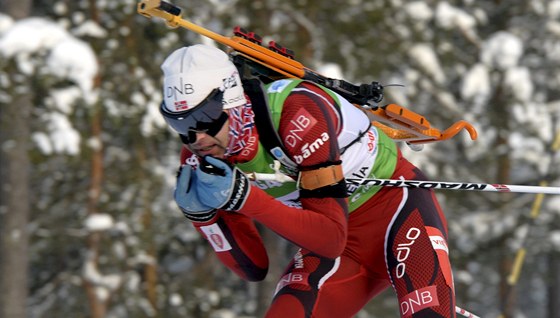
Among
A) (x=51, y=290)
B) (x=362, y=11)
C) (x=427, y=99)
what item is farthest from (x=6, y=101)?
(x=427, y=99)

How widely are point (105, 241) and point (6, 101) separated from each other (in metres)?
2.23

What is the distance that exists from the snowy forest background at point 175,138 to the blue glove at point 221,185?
5443 millimetres

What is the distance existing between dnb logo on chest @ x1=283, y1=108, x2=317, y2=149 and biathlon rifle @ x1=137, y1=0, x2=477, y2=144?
567 mm

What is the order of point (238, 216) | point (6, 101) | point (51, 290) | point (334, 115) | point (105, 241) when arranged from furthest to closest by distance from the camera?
point (51, 290)
point (105, 241)
point (6, 101)
point (238, 216)
point (334, 115)

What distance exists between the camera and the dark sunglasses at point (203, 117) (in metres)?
3.28

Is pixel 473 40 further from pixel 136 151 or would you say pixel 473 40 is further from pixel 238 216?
pixel 238 216

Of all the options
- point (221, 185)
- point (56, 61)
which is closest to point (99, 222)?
point (56, 61)

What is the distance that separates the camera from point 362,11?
1055 cm

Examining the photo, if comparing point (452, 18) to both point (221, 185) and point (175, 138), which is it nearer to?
point (175, 138)

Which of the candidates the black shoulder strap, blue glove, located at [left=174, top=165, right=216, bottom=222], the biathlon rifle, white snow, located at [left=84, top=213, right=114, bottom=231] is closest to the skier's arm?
blue glove, located at [left=174, top=165, right=216, bottom=222]

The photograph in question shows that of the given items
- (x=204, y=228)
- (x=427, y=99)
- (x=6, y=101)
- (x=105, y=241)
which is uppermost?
(x=427, y=99)

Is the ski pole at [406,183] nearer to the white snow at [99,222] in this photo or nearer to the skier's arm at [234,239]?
the skier's arm at [234,239]

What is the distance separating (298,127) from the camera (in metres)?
3.38

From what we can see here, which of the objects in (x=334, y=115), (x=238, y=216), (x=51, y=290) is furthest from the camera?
(x=51, y=290)
